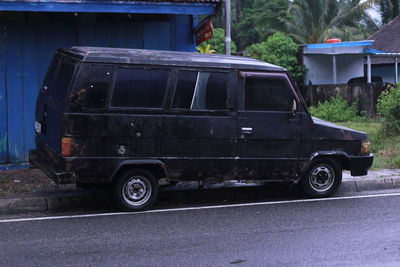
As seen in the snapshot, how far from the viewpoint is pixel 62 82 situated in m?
7.78

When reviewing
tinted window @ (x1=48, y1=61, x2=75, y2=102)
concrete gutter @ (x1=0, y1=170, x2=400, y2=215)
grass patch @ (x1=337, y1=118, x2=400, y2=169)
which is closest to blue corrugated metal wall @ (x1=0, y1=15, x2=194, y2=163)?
concrete gutter @ (x1=0, y1=170, x2=400, y2=215)

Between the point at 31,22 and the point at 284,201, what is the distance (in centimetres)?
580

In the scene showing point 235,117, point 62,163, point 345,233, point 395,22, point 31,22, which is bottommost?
point 345,233

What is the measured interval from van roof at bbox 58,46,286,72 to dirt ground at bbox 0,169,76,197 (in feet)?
7.32

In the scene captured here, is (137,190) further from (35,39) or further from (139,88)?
(35,39)

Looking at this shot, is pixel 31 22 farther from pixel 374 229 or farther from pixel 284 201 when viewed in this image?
pixel 374 229

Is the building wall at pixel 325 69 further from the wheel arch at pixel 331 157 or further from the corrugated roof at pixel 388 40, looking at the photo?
the wheel arch at pixel 331 157

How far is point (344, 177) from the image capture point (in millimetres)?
10273

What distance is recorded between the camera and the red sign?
1120cm

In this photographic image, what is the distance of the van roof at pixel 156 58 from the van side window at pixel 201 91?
0.51 feet

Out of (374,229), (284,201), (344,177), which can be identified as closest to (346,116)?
(344,177)

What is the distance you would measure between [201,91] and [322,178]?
2463 millimetres

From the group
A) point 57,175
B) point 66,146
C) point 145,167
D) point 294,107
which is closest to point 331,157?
point 294,107

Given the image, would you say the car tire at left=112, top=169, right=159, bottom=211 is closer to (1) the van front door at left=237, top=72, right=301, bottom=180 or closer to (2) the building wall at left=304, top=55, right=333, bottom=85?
(1) the van front door at left=237, top=72, right=301, bottom=180
